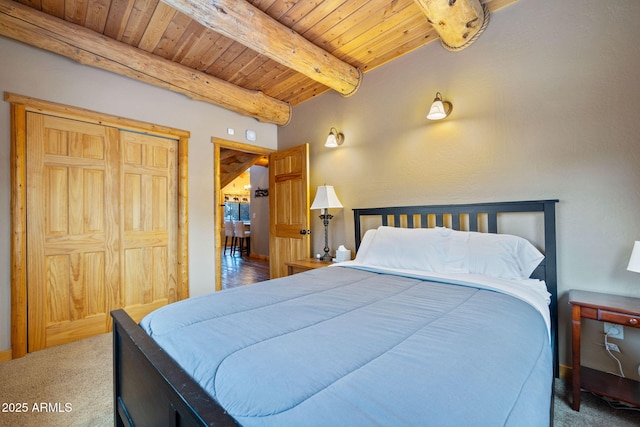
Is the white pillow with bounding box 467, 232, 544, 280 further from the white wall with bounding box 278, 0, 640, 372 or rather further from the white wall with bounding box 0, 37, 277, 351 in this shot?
the white wall with bounding box 0, 37, 277, 351

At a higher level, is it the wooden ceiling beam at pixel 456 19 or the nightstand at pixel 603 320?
the wooden ceiling beam at pixel 456 19

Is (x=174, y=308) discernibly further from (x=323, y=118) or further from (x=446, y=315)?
(x=323, y=118)

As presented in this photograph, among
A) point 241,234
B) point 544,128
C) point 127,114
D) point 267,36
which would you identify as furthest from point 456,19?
point 241,234

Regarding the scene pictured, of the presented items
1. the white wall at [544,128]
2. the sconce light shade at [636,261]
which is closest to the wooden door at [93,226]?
the white wall at [544,128]

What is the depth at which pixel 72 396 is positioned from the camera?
1.79 m

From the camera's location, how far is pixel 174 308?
55.4 inches

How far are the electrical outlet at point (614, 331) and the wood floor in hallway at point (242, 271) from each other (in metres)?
4.13

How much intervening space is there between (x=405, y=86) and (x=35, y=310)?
3.99 m

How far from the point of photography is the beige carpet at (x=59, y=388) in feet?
5.29

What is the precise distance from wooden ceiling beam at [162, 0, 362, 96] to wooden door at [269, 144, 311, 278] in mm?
1011

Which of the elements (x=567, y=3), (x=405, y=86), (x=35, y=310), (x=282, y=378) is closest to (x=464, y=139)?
(x=405, y=86)

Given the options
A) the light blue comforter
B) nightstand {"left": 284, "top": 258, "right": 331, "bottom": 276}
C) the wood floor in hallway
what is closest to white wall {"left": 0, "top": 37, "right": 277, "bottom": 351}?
nightstand {"left": 284, "top": 258, "right": 331, "bottom": 276}

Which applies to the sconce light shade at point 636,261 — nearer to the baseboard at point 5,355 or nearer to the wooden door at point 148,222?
the wooden door at point 148,222

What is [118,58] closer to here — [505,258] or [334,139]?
[334,139]
